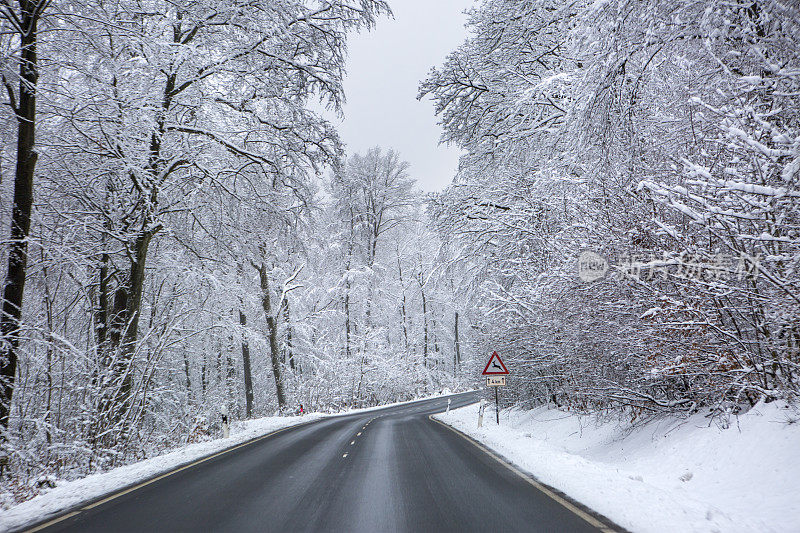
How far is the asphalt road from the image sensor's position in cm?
500

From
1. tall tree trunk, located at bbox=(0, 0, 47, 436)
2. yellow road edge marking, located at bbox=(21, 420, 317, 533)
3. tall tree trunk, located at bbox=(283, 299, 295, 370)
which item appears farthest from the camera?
tall tree trunk, located at bbox=(283, 299, 295, 370)

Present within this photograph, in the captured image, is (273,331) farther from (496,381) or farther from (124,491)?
(124,491)

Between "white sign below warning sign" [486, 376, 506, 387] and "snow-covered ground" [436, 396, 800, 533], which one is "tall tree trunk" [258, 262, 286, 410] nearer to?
"white sign below warning sign" [486, 376, 506, 387]

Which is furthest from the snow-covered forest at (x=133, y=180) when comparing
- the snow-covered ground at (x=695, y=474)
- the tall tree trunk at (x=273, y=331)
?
the snow-covered ground at (x=695, y=474)

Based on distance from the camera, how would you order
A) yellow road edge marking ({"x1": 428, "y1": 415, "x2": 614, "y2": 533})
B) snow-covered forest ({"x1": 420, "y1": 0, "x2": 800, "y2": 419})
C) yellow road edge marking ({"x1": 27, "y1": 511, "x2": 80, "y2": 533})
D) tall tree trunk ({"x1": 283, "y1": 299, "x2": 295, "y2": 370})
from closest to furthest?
yellow road edge marking ({"x1": 428, "y1": 415, "x2": 614, "y2": 533})
snow-covered forest ({"x1": 420, "y1": 0, "x2": 800, "y2": 419})
yellow road edge marking ({"x1": 27, "y1": 511, "x2": 80, "y2": 533})
tall tree trunk ({"x1": 283, "y1": 299, "x2": 295, "y2": 370})

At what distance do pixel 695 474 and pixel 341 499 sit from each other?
14.9 ft

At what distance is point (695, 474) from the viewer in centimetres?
601

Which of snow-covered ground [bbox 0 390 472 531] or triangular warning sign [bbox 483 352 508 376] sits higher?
triangular warning sign [bbox 483 352 508 376]

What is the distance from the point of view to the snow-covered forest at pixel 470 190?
583 centimetres

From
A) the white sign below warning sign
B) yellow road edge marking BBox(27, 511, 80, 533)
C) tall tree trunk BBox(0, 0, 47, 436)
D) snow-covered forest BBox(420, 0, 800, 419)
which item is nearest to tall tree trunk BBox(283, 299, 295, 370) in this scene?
the white sign below warning sign

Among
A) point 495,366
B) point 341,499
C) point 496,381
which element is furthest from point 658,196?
point 496,381

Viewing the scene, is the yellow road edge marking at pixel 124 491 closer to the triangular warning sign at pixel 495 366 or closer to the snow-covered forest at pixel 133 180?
the snow-covered forest at pixel 133 180

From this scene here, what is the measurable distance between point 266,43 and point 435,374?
3436 centimetres

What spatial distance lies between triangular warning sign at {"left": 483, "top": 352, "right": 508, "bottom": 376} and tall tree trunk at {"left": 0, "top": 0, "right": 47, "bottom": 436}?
35.7 ft
